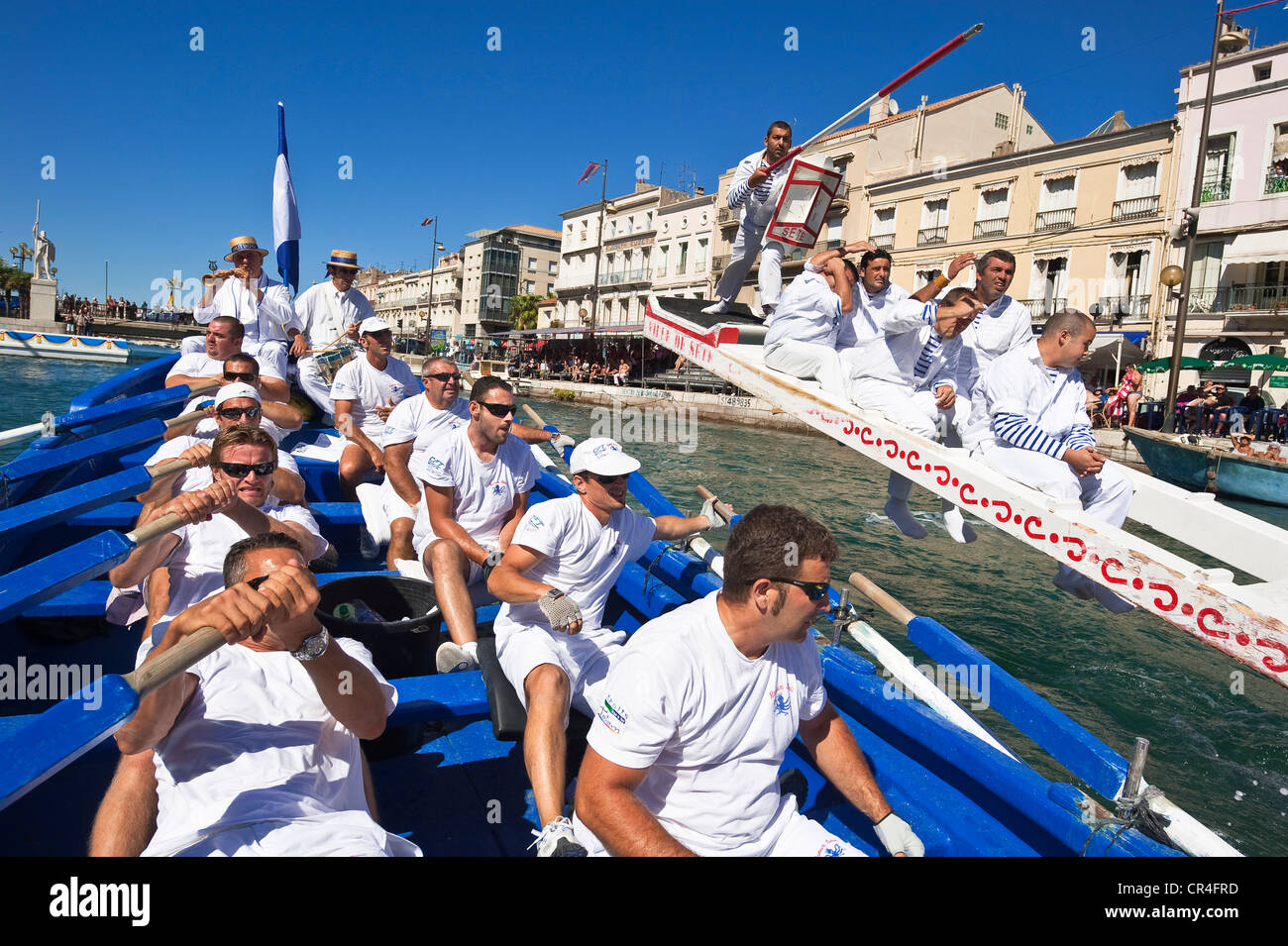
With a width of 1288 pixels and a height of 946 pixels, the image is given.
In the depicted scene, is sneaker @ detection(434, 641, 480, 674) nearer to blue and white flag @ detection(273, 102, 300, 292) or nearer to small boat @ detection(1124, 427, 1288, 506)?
blue and white flag @ detection(273, 102, 300, 292)

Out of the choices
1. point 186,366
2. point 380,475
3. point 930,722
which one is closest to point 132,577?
point 930,722

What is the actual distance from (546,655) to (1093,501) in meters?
3.38

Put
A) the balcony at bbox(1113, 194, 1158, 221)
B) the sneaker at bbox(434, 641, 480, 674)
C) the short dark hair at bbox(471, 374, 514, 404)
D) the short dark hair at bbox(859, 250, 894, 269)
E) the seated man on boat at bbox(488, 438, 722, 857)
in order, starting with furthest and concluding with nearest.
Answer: the balcony at bbox(1113, 194, 1158, 221) → the short dark hair at bbox(859, 250, 894, 269) → the short dark hair at bbox(471, 374, 514, 404) → the sneaker at bbox(434, 641, 480, 674) → the seated man on boat at bbox(488, 438, 722, 857)

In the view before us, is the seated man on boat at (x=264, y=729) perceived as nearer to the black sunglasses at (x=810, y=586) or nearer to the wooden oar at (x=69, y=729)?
the wooden oar at (x=69, y=729)

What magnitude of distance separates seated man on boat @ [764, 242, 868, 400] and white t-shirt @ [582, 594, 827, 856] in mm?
3696

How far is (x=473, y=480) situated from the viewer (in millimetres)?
4680

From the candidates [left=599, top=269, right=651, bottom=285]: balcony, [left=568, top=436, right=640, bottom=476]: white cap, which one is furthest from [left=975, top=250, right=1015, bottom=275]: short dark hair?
[left=599, top=269, right=651, bottom=285]: balcony

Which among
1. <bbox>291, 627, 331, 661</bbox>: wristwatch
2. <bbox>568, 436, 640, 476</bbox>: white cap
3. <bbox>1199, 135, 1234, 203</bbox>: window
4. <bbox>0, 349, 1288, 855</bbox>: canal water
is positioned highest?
<bbox>1199, 135, 1234, 203</bbox>: window

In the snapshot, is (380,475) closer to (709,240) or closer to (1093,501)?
(1093,501)

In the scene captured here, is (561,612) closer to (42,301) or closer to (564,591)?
(564,591)

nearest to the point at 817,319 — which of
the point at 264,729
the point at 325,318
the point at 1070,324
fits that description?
the point at 1070,324

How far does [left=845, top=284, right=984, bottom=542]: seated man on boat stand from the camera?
5.30 m

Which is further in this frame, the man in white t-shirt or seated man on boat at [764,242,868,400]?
the man in white t-shirt

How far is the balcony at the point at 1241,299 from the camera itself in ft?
75.5
